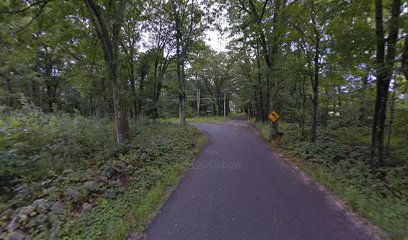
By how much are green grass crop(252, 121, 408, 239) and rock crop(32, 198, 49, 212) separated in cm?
570

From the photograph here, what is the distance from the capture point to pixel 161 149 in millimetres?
6922

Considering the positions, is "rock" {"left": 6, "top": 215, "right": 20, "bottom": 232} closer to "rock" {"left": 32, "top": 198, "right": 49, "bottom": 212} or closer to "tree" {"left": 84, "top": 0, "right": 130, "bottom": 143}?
"rock" {"left": 32, "top": 198, "right": 49, "bottom": 212}

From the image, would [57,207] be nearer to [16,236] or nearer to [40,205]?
[40,205]

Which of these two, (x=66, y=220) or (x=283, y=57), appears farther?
(x=283, y=57)

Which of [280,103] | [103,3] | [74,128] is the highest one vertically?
[103,3]

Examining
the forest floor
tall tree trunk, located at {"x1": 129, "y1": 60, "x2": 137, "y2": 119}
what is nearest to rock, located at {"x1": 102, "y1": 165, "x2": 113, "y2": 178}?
the forest floor

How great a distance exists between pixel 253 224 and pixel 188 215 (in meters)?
1.22

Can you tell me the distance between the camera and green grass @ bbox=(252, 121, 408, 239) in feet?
10.2

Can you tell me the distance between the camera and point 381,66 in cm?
435

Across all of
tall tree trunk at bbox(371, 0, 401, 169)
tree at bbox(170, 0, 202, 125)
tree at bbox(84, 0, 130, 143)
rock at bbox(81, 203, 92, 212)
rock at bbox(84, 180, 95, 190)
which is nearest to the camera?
rock at bbox(81, 203, 92, 212)

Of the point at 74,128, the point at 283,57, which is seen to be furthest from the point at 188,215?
the point at 283,57

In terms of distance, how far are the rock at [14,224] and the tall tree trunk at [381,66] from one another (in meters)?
7.92

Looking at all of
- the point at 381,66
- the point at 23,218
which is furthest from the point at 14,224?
the point at 381,66

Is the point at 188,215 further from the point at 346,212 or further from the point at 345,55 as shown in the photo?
the point at 345,55
